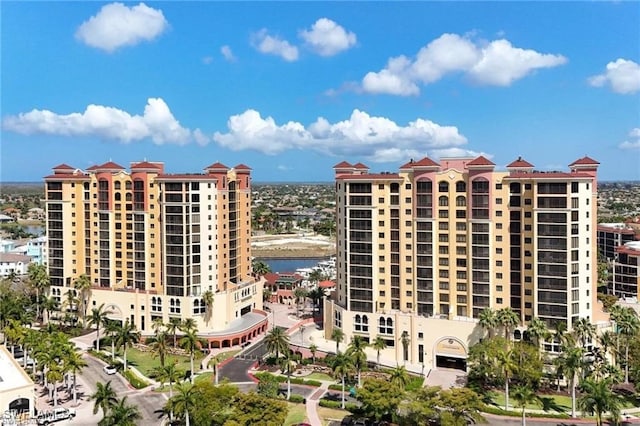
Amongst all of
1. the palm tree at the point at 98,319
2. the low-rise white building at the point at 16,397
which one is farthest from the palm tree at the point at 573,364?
the palm tree at the point at 98,319

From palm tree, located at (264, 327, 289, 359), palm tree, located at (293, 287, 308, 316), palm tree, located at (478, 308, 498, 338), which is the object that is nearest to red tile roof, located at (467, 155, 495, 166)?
palm tree, located at (478, 308, 498, 338)

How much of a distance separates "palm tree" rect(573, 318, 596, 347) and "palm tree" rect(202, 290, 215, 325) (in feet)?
158

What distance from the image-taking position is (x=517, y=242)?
65.7 metres

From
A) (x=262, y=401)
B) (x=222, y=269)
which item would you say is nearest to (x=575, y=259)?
(x=262, y=401)

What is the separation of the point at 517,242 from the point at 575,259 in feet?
21.9

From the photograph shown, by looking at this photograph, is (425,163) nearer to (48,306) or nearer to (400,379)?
(400,379)

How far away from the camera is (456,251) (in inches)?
2709

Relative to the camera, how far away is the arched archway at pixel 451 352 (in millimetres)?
65750

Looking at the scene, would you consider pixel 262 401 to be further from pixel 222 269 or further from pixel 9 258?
pixel 9 258

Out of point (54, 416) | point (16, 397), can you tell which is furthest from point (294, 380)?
point (16, 397)

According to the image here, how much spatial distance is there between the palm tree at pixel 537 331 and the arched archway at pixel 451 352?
822cm

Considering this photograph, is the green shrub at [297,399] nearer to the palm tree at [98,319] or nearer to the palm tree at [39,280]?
the palm tree at [98,319]

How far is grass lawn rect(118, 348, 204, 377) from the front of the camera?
67.5m

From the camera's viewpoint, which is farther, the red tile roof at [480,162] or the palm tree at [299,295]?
the palm tree at [299,295]
